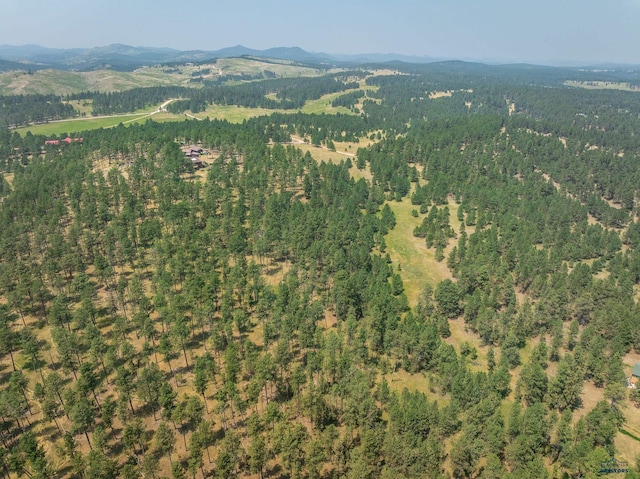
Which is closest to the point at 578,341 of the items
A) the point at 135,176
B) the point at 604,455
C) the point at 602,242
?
the point at 604,455

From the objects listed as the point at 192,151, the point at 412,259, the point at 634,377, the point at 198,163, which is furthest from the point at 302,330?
the point at 192,151

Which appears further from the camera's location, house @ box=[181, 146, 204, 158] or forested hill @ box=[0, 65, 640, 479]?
house @ box=[181, 146, 204, 158]

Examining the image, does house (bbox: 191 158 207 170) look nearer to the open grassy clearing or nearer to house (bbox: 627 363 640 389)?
the open grassy clearing

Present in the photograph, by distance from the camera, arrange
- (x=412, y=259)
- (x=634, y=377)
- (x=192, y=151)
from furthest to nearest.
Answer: (x=192, y=151), (x=412, y=259), (x=634, y=377)

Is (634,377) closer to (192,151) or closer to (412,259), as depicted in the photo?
(412,259)

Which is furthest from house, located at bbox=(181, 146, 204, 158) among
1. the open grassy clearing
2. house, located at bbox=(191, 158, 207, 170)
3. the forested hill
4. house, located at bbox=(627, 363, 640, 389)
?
house, located at bbox=(627, 363, 640, 389)

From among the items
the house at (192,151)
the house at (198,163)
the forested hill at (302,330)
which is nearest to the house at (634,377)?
the forested hill at (302,330)
